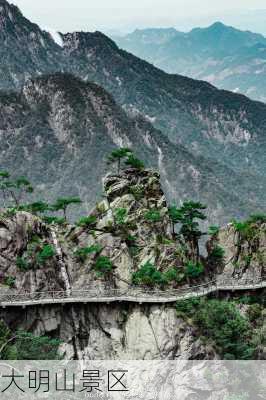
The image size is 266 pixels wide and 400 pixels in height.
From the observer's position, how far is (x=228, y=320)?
165ft

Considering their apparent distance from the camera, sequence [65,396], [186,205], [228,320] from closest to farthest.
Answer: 1. [65,396]
2. [228,320]
3. [186,205]

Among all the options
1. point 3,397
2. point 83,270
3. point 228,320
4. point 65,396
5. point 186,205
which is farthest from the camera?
point 186,205

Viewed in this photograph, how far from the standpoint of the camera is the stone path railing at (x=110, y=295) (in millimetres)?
49750

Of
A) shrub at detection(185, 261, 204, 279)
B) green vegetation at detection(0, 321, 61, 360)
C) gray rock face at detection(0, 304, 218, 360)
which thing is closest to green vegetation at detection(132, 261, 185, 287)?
shrub at detection(185, 261, 204, 279)

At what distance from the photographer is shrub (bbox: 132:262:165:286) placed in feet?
172

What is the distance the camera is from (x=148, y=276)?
173 feet

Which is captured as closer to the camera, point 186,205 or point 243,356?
point 243,356

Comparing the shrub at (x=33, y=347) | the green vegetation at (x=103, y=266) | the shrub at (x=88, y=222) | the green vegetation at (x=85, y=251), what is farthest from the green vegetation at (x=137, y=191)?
the shrub at (x=33, y=347)

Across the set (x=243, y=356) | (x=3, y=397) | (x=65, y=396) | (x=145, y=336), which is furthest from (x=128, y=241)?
(x=3, y=397)

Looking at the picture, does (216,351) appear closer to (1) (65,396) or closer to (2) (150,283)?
(2) (150,283)

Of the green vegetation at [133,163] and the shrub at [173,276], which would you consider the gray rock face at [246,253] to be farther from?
the green vegetation at [133,163]

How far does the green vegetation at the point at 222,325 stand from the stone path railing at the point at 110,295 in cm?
112

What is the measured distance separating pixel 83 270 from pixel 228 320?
41.5 feet

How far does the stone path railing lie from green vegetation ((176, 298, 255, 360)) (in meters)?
1.12
